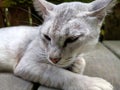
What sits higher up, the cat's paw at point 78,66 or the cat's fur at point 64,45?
the cat's fur at point 64,45

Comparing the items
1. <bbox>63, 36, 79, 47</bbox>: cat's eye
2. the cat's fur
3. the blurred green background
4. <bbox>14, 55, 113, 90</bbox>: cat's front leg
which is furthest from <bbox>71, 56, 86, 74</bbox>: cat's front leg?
the blurred green background

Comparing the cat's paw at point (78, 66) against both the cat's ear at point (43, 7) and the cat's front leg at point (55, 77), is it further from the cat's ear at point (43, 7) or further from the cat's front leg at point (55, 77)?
the cat's ear at point (43, 7)

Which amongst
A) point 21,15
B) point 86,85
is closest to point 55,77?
point 86,85

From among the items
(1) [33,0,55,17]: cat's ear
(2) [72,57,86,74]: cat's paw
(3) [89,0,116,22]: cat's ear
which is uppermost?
(3) [89,0,116,22]: cat's ear

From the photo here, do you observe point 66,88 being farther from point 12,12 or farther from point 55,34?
point 12,12

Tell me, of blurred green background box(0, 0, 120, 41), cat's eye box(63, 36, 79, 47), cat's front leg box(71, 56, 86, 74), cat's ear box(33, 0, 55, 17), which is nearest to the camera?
cat's eye box(63, 36, 79, 47)

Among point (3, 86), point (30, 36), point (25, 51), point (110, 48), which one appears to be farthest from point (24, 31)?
point (110, 48)

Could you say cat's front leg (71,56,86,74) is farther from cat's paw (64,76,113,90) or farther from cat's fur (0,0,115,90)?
cat's paw (64,76,113,90)

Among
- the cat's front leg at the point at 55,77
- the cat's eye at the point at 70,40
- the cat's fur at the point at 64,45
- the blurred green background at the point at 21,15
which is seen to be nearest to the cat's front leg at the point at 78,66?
the cat's fur at the point at 64,45
